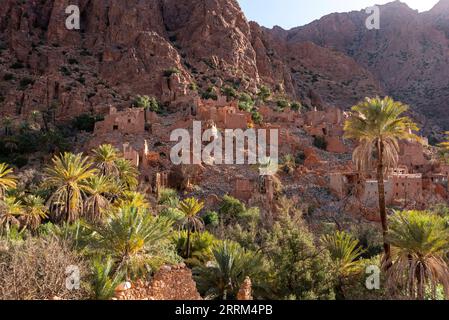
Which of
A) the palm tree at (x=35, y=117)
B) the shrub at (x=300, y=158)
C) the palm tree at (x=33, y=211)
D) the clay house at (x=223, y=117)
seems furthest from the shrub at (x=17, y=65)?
the palm tree at (x=33, y=211)

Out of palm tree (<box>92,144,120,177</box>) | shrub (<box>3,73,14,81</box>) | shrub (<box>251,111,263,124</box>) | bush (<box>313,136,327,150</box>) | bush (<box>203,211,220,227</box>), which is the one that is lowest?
bush (<box>203,211,220,227</box>)

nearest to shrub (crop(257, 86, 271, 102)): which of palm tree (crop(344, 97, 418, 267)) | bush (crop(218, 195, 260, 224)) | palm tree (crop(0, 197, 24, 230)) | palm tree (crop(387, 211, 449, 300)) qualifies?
bush (crop(218, 195, 260, 224))

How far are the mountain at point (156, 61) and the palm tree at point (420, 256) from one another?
40550 millimetres

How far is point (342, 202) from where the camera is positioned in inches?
1260

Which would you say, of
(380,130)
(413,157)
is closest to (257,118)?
(413,157)

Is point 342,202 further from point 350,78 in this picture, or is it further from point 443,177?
point 350,78

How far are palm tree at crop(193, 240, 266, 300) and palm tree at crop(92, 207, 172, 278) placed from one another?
1.83m

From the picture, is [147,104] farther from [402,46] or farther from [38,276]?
[402,46]

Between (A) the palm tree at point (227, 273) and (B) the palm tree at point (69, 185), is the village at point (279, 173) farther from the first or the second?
(A) the palm tree at point (227, 273)

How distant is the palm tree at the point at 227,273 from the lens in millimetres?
13367

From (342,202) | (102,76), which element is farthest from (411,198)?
(102,76)

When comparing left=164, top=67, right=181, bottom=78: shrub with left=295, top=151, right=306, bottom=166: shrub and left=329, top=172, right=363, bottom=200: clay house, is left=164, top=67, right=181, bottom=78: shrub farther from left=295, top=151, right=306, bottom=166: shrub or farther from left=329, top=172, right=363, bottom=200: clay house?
left=329, top=172, right=363, bottom=200: clay house

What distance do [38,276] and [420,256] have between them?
10.0m

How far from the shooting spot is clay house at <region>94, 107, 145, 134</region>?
38.2 m
